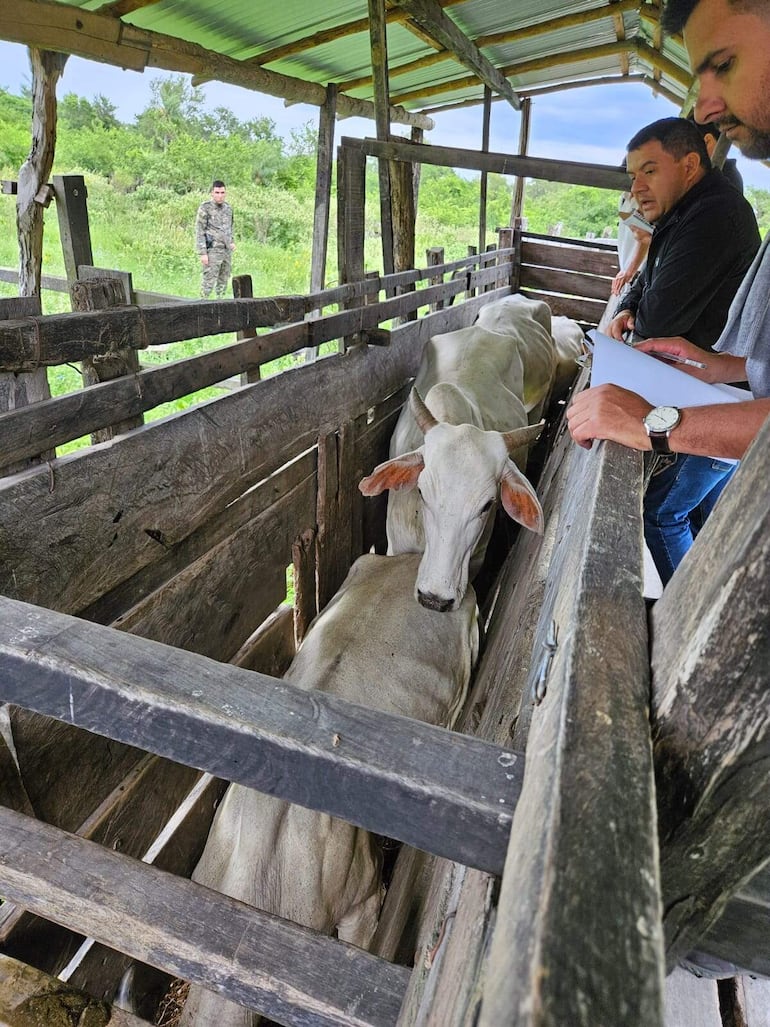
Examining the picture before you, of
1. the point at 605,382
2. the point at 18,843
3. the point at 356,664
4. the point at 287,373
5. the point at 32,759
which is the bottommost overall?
the point at 356,664

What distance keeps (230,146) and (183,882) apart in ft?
86.3

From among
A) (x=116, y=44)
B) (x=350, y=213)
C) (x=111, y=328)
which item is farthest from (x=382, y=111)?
(x=111, y=328)

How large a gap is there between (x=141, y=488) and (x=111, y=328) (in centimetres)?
45

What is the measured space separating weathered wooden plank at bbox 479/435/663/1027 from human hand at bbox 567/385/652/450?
2.06ft

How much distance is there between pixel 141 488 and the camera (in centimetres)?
189

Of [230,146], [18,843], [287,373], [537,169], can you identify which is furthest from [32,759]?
[230,146]

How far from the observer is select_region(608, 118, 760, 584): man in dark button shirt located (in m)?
2.36

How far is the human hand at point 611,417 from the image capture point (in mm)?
1312

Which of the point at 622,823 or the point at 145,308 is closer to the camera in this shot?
the point at 622,823

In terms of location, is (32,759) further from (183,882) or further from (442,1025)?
(442,1025)

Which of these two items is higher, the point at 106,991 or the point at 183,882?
the point at 183,882

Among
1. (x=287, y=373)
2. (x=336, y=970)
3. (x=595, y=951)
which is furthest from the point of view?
(x=287, y=373)

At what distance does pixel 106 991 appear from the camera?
1.95m

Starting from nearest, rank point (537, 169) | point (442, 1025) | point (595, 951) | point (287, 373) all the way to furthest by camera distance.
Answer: point (595, 951) → point (442, 1025) → point (287, 373) → point (537, 169)
